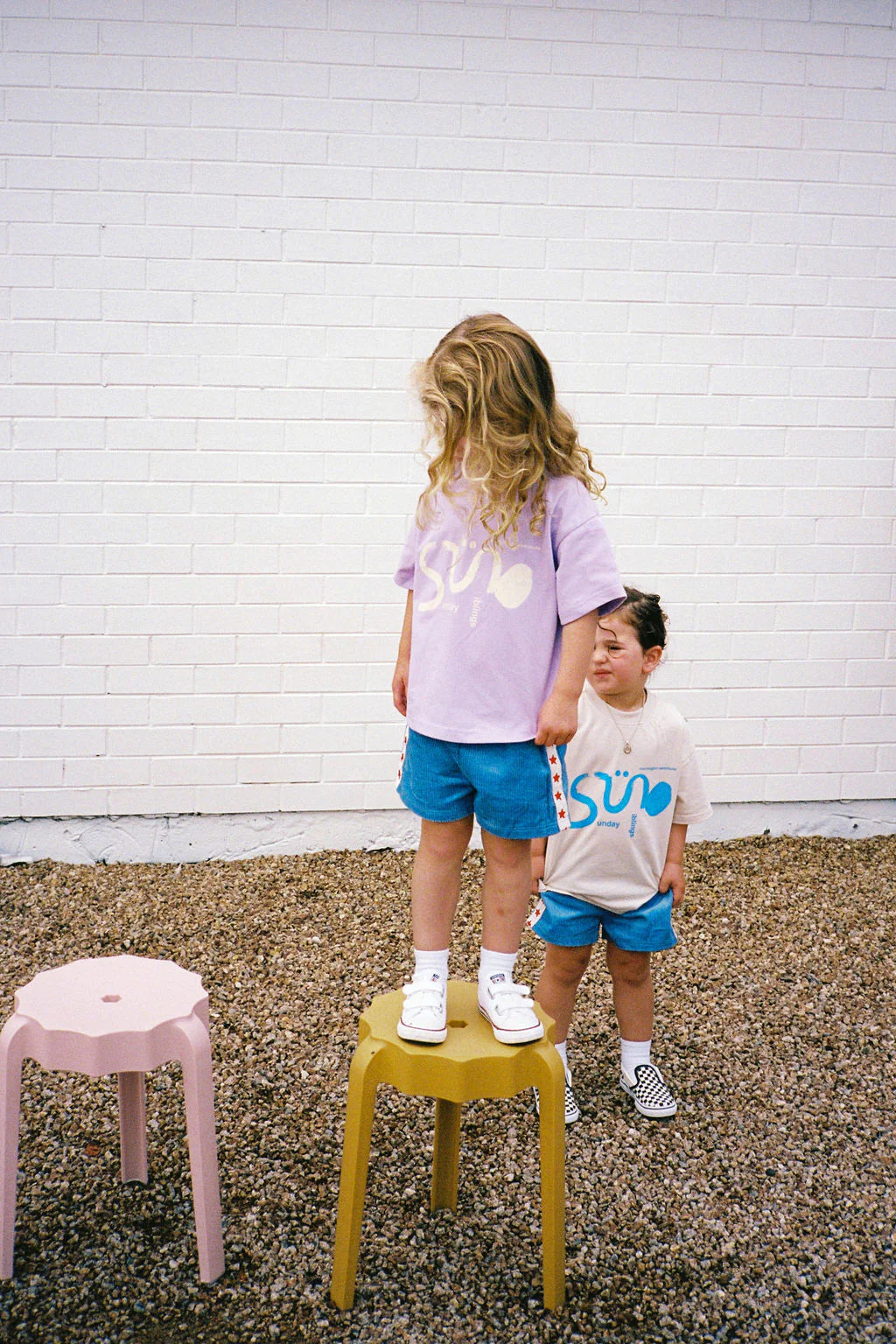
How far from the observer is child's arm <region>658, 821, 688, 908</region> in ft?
8.09

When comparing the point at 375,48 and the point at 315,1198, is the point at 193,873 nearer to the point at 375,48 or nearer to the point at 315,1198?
the point at 315,1198

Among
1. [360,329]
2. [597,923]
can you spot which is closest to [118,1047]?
[597,923]

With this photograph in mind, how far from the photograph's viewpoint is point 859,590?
4.46 metres

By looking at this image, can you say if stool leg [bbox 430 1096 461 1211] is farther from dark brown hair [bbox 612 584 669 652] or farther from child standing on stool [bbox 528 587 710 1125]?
dark brown hair [bbox 612 584 669 652]

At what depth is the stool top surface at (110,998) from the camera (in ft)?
5.98

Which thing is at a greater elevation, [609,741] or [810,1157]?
[609,741]

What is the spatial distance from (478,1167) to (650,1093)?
0.49m

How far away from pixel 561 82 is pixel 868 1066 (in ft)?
11.8

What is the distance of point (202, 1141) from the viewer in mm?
1859

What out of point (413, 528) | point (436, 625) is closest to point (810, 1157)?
point (436, 625)

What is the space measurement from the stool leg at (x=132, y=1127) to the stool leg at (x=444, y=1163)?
1.96ft

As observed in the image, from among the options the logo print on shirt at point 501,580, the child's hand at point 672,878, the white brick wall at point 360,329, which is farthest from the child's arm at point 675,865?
the white brick wall at point 360,329

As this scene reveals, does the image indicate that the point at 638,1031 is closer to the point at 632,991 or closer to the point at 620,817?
the point at 632,991

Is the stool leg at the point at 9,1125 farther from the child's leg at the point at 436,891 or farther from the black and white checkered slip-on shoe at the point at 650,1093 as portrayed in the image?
the black and white checkered slip-on shoe at the point at 650,1093
